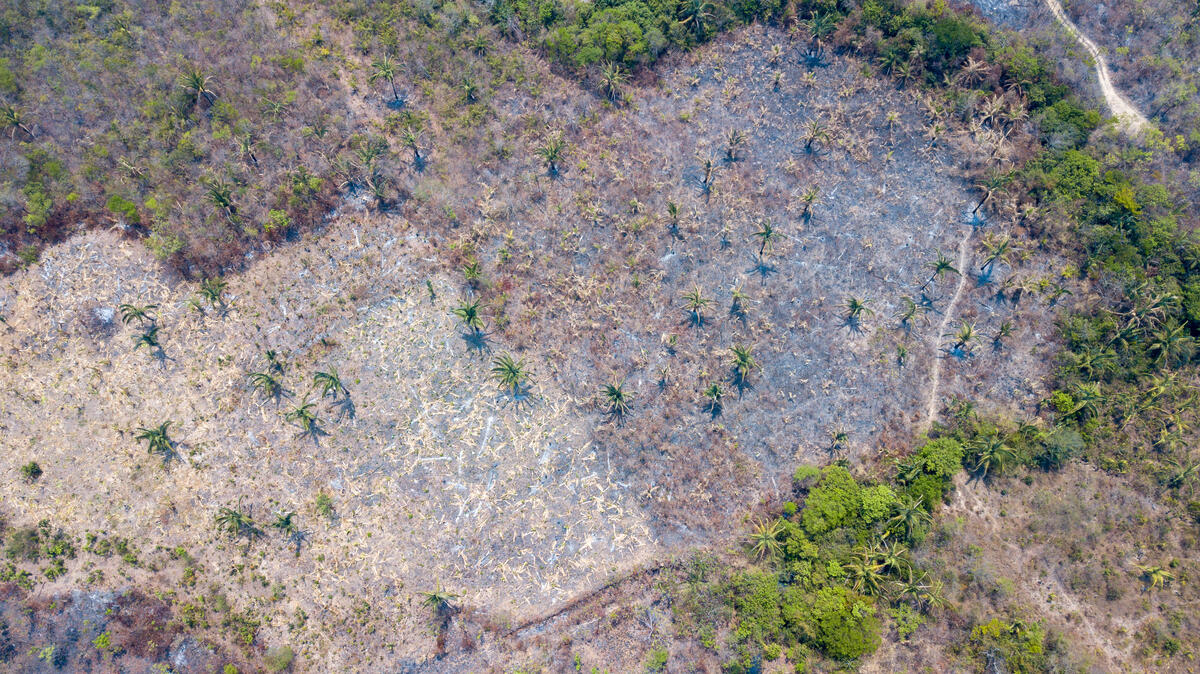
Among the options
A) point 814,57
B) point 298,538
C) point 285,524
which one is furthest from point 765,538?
point 814,57

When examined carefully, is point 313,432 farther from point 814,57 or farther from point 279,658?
point 814,57

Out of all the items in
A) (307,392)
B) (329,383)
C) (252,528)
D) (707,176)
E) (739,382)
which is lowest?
(252,528)

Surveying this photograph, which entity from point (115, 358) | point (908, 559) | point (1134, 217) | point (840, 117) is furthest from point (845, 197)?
point (115, 358)

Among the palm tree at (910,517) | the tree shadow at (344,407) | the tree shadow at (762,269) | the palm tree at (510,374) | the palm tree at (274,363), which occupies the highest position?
the tree shadow at (762,269)

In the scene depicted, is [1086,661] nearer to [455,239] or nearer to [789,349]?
[789,349]

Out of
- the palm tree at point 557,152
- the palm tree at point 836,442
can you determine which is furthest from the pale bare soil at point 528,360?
the palm tree at point 557,152

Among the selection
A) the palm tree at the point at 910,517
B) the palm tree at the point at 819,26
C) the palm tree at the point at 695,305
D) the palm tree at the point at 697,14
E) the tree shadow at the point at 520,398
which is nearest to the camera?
the palm tree at the point at 910,517

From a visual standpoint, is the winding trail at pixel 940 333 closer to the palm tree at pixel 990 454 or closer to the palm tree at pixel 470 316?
the palm tree at pixel 990 454
